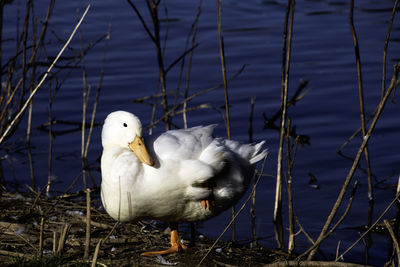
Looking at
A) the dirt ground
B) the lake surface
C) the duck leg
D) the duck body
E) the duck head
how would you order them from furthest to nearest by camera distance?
the lake surface < the duck leg < the duck head < the duck body < the dirt ground

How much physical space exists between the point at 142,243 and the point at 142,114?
3.60 m

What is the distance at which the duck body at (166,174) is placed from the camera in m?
4.63

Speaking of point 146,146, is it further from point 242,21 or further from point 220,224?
point 242,21

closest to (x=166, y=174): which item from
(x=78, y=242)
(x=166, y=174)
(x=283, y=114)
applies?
(x=166, y=174)

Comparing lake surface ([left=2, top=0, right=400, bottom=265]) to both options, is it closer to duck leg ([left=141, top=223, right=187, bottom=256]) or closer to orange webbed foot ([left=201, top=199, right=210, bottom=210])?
duck leg ([left=141, top=223, right=187, bottom=256])

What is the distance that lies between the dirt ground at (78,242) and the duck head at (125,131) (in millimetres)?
711

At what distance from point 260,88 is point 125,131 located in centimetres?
493

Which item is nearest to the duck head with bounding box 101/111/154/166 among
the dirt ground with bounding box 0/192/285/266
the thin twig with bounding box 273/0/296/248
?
the dirt ground with bounding box 0/192/285/266

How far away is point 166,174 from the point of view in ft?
15.3

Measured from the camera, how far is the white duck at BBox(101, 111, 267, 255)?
15.2 ft

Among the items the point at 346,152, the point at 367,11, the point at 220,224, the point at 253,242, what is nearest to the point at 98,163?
the point at 220,224

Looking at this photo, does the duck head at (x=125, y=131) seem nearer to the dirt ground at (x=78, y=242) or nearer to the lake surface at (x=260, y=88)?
the dirt ground at (x=78, y=242)

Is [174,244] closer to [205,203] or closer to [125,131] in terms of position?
[205,203]

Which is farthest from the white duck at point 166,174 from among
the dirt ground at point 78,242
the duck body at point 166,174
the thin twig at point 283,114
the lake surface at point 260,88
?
the lake surface at point 260,88
